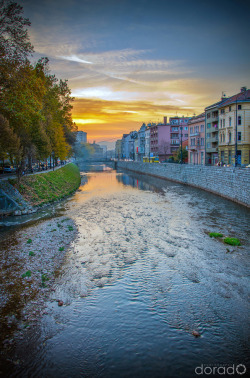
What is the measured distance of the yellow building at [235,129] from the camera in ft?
158

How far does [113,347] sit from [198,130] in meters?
67.1

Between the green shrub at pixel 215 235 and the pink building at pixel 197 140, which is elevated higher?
the pink building at pixel 197 140

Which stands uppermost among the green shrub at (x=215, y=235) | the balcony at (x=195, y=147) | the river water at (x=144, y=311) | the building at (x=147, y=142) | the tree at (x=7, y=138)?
the building at (x=147, y=142)

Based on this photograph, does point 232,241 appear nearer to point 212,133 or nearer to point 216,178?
point 216,178

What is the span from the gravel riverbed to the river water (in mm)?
368

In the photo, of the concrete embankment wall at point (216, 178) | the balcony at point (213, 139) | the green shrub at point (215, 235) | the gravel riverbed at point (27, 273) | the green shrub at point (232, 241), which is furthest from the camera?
the balcony at point (213, 139)

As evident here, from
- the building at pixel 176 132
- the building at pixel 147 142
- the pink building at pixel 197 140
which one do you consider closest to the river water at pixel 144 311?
the pink building at pixel 197 140

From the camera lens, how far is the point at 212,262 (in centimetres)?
1300

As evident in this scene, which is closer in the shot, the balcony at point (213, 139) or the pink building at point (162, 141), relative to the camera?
the balcony at point (213, 139)

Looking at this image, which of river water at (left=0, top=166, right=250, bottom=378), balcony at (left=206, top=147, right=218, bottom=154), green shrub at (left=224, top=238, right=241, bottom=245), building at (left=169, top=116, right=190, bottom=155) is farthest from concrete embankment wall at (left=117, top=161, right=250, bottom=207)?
building at (left=169, top=116, right=190, bottom=155)

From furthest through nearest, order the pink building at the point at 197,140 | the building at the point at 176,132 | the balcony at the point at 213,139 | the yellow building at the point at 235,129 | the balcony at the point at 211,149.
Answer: the building at the point at 176,132 → the pink building at the point at 197,140 → the balcony at the point at 211,149 → the balcony at the point at 213,139 → the yellow building at the point at 235,129

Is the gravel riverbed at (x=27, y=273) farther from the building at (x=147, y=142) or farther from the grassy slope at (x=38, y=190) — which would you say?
the building at (x=147, y=142)

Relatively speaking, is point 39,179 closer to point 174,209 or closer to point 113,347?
point 174,209

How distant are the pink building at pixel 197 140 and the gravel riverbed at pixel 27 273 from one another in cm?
5387
